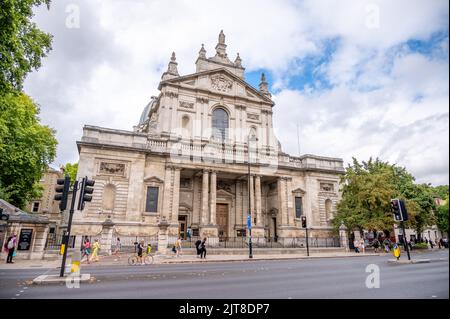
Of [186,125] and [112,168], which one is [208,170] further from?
[112,168]

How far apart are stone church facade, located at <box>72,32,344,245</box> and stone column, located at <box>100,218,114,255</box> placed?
→ 28 centimetres

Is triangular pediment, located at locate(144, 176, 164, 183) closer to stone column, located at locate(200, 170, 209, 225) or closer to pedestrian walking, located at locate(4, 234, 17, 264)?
stone column, located at locate(200, 170, 209, 225)

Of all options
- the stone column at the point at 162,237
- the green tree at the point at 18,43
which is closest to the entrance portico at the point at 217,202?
the stone column at the point at 162,237

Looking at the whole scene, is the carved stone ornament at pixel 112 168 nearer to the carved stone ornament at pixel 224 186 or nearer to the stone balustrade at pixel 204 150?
the stone balustrade at pixel 204 150

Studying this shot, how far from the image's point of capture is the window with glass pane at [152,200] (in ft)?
88.2

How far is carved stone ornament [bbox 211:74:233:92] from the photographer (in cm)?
3572

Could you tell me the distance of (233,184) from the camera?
109 feet

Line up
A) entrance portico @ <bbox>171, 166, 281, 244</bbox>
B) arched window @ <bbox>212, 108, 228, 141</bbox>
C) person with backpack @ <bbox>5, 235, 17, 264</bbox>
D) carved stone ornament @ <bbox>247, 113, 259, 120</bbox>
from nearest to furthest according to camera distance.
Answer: person with backpack @ <bbox>5, 235, 17, 264</bbox> < entrance portico @ <bbox>171, 166, 281, 244</bbox> < arched window @ <bbox>212, 108, 228, 141</bbox> < carved stone ornament @ <bbox>247, 113, 259, 120</bbox>

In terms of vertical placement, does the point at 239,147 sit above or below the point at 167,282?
above

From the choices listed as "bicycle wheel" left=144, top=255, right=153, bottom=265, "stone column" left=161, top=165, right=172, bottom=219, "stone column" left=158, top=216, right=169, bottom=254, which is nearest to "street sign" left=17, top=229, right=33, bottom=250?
"bicycle wheel" left=144, top=255, right=153, bottom=265
